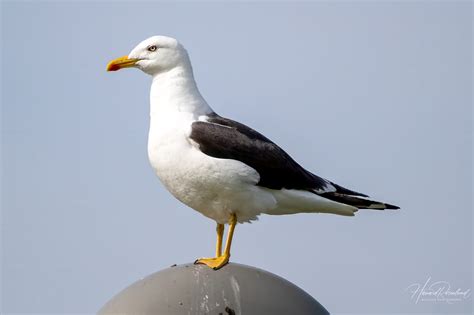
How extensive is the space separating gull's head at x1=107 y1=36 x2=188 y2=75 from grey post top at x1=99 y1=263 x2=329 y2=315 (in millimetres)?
3711

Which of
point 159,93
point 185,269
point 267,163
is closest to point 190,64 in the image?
point 159,93

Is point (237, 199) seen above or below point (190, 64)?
below

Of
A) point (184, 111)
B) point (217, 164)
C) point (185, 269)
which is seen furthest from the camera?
point (184, 111)

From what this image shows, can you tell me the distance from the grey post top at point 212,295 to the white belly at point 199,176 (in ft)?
6.12

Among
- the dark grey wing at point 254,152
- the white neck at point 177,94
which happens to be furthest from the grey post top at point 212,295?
the white neck at point 177,94

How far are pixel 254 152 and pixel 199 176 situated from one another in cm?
87

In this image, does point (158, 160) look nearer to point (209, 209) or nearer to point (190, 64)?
point (209, 209)

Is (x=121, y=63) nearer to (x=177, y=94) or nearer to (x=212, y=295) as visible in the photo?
(x=177, y=94)

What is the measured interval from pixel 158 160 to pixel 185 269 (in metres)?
2.14

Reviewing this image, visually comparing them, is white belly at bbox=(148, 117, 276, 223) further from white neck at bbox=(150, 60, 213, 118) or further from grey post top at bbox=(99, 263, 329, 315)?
grey post top at bbox=(99, 263, 329, 315)

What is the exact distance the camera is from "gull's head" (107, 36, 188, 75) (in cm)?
1058

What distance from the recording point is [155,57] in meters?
10.6

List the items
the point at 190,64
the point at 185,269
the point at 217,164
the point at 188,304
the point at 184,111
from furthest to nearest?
the point at 190,64
the point at 184,111
the point at 217,164
the point at 185,269
the point at 188,304

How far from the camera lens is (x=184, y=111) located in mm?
9953
